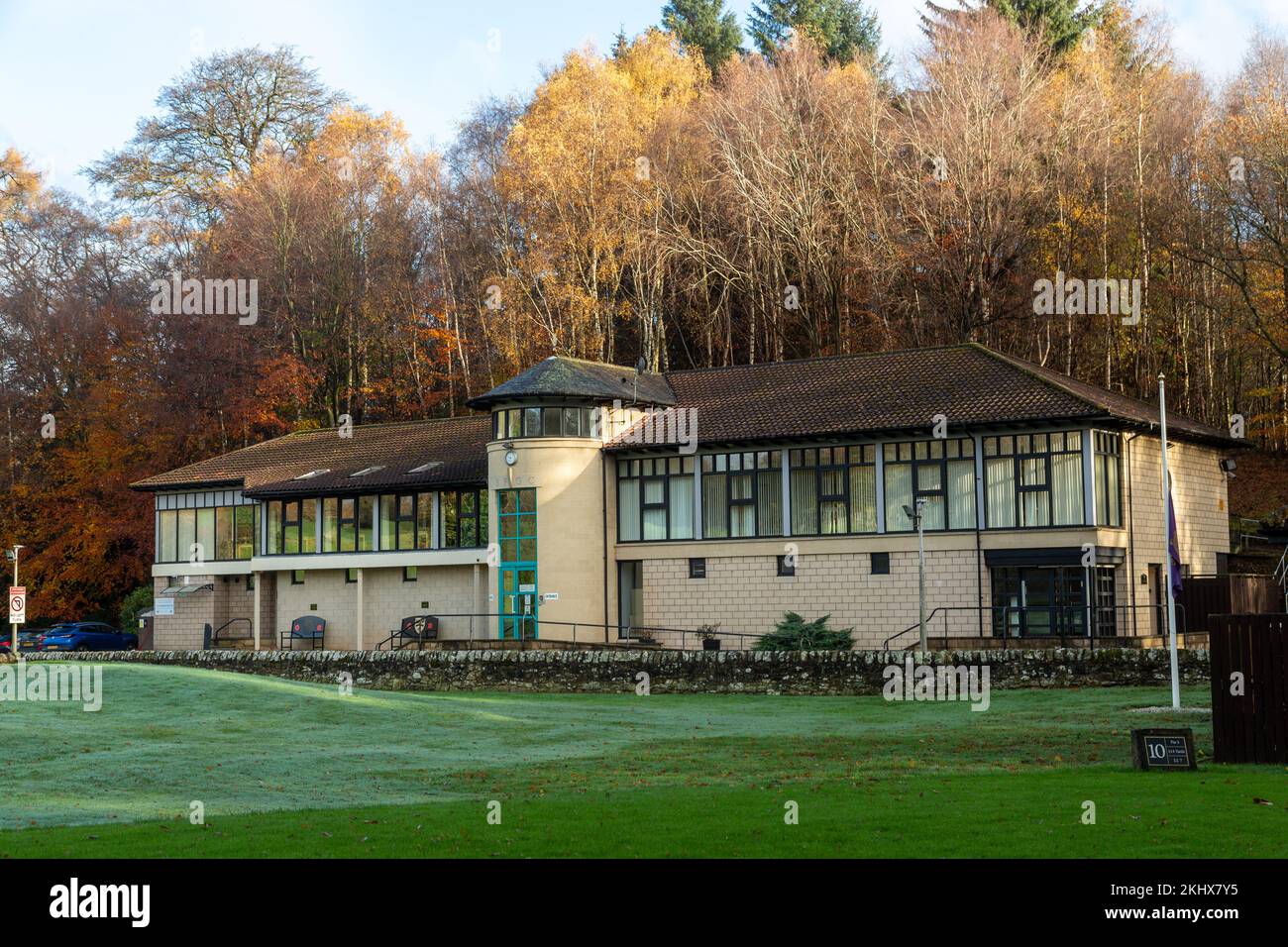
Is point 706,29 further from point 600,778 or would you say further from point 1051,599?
point 600,778

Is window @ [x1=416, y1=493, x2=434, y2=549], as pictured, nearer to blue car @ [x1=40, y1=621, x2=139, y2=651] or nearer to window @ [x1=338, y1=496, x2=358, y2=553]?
window @ [x1=338, y1=496, x2=358, y2=553]

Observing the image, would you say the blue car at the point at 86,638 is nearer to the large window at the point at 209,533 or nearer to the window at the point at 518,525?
the large window at the point at 209,533

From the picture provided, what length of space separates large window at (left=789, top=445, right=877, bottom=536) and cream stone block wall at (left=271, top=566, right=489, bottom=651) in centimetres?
1000

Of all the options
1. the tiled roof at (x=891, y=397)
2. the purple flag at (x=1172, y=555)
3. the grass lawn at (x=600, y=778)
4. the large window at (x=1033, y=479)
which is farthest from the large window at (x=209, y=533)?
the purple flag at (x=1172, y=555)

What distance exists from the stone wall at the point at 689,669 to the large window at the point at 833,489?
6.44 metres

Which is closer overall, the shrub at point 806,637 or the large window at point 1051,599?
the large window at point 1051,599

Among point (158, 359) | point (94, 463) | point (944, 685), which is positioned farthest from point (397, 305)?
point (944, 685)

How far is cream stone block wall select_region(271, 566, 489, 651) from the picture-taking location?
47500 mm

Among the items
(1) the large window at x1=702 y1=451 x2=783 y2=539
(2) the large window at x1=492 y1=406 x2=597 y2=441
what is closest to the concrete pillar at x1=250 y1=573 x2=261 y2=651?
(2) the large window at x1=492 y1=406 x2=597 y2=441

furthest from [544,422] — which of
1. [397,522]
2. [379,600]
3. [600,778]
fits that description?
[600,778]

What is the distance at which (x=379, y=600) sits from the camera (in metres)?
49.2

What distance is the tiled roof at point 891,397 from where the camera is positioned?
40.6 metres

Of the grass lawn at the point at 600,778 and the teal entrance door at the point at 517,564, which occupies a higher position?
the teal entrance door at the point at 517,564

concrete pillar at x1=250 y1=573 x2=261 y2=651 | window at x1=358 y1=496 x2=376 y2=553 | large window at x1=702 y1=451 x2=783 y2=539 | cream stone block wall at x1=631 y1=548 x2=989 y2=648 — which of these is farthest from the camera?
window at x1=358 y1=496 x2=376 y2=553
